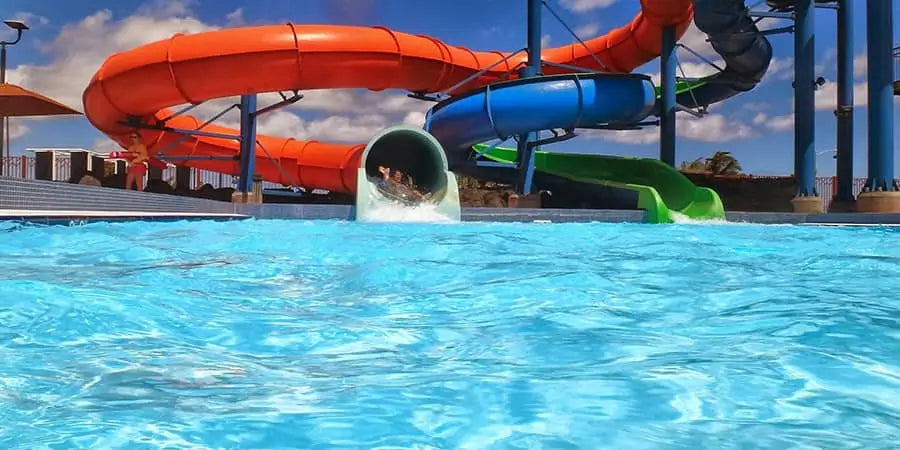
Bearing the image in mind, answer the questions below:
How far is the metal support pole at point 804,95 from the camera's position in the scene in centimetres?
1268

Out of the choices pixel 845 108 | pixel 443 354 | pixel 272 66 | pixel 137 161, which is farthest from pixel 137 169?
pixel 845 108

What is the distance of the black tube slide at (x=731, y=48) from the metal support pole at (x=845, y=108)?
1401 mm

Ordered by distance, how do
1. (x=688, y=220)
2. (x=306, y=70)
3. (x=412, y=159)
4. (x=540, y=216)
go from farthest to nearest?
1. (x=412, y=159)
2. (x=688, y=220)
3. (x=306, y=70)
4. (x=540, y=216)

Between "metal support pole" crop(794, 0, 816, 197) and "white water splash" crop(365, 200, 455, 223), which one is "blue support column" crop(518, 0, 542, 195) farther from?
"metal support pole" crop(794, 0, 816, 197)

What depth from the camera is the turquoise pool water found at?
1.54 metres

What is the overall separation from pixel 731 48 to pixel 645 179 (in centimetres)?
287

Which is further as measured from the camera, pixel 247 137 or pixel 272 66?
pixel 247 137

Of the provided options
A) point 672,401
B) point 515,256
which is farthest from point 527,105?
point 672,401

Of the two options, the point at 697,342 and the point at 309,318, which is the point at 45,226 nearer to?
the point at 309,318

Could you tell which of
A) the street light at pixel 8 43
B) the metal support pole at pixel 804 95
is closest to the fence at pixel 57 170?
the street light at pixel 8 43

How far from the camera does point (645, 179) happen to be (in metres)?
Result: 13.4

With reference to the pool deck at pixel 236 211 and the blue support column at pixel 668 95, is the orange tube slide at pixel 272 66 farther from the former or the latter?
the pool deck at pixel 236 211

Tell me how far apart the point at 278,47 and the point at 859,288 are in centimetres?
866

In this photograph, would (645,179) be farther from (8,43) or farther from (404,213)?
(8,43)
